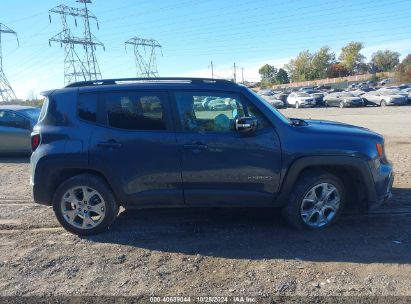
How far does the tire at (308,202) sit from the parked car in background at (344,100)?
3410cm

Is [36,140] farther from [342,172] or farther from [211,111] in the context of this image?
[342,172]

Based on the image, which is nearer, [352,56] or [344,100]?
[344,100]

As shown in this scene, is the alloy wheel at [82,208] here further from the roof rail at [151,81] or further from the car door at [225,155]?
the roof rail at [151,81]

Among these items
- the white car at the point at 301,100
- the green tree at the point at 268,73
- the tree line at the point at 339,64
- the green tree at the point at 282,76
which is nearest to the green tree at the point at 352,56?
the tree line at the point at 339,64

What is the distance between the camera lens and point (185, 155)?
4691 mm

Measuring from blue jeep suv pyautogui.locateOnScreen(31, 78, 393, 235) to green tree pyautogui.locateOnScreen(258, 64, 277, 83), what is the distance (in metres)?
151

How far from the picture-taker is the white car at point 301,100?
40.9 m

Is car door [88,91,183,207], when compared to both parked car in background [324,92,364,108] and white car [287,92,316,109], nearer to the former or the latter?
parked car in background [324,92,364,108]

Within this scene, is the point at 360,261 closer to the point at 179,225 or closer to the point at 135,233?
the point at 179,225

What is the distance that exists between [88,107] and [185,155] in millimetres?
1333

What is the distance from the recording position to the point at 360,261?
411 cm

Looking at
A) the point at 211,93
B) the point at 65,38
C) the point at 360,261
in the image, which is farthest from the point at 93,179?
the point at 65,38

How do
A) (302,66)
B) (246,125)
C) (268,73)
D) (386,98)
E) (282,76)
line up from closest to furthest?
(246,125) < (386,98) < (302,66) < (282,76) < (268,73)

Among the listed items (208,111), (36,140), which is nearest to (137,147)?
(208,111)
